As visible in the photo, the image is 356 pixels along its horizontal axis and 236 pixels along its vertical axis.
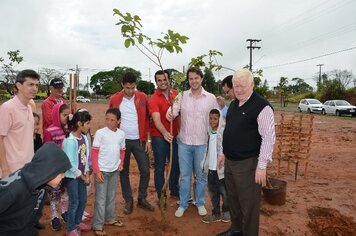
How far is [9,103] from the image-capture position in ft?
10.6

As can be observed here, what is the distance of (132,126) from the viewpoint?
14.4 ft

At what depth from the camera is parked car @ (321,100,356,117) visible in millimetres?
23797

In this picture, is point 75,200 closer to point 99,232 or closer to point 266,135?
point 99,232

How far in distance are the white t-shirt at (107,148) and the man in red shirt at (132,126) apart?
511 millimetres

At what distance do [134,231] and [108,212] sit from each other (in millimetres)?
435

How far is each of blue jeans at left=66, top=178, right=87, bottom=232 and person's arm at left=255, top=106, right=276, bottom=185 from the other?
204 cm

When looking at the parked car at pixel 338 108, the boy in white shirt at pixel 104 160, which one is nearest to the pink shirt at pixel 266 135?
the boy in white shirt at pixel 104 160

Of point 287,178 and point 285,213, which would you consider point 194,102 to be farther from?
point 287,178

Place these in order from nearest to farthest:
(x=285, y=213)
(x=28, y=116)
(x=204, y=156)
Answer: (x=28, y=116)
(x=204, y=156)
(x=285, y=213)

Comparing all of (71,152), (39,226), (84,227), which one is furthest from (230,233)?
(39,226)

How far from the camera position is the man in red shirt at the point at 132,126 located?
14.4 feet

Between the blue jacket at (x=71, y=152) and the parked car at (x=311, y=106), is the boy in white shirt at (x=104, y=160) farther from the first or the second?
the parked car at (x=311, y=106)

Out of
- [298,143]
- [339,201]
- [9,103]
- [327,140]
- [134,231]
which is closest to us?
[9,103]

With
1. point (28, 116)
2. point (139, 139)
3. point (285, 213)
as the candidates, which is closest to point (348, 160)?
point (285, 213)
